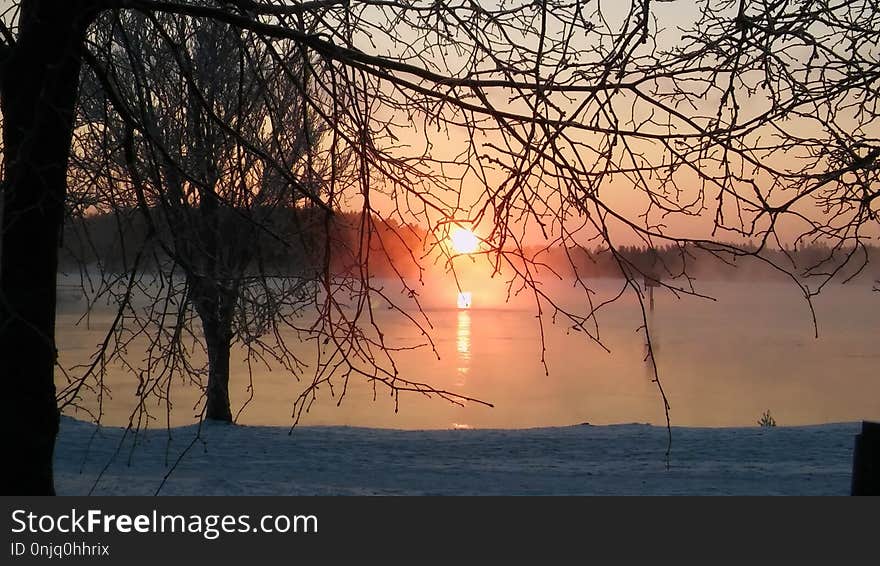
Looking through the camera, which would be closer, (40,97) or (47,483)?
(40,97)

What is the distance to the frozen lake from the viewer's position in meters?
24.9

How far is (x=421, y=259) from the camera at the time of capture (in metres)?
4.99

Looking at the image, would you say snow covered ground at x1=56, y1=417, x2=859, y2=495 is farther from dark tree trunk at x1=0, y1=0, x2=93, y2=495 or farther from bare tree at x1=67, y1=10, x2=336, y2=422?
dark tree trunk at x1=0, y1=0, x2=93, y2=495

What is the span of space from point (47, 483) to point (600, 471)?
7.14 meters

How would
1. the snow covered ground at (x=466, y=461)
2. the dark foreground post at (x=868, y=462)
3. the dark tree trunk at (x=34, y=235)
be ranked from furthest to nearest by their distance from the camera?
the snow covered ground at (x=466, y=461), the dark foreground post at (x=868, y=462), the dark tree trunk at (x=34, y=235)

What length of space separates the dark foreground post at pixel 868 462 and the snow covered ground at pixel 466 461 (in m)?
2.96

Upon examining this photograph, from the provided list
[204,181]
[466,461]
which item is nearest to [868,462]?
[204,181]

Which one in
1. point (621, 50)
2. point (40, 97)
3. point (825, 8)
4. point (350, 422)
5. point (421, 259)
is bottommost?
point (350, 422)

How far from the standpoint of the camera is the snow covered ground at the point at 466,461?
30.8ft

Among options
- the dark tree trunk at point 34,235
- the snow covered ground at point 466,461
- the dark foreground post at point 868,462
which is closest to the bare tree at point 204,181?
the dark tree trunk at point 34,235

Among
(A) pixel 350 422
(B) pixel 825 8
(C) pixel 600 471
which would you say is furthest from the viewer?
(A) pixel 350 422

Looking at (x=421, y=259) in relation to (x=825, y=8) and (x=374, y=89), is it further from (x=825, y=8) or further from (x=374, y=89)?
(x=825, y=8)

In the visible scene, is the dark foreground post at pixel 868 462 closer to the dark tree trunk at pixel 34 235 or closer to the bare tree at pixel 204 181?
the bare tree at pixel 204 181
